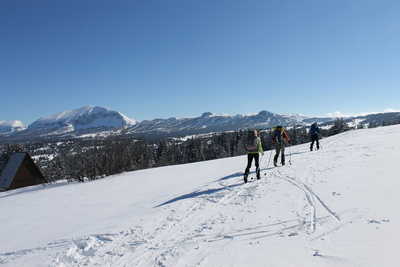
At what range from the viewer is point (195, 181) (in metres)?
11.2

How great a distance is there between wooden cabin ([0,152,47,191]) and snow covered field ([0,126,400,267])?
24.9 m

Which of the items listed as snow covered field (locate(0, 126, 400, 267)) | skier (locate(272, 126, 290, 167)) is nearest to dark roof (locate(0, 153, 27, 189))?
snow covered field (locate(0, 126, 400, 267))

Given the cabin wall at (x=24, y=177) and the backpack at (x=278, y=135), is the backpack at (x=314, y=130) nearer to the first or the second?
the backpack at (x=278, y=135)

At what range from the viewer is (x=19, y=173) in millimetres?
28938

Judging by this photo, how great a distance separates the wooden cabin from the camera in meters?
28.2

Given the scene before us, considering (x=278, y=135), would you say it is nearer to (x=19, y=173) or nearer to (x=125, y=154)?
(x=125, y=154)

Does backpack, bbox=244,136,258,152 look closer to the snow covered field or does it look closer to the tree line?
the tree line

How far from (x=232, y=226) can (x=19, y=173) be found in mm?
33133

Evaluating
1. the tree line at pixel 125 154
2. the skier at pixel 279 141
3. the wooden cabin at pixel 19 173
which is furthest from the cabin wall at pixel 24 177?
the skier at pixel 279 141

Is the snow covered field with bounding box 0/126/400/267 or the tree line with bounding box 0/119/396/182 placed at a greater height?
the snow covered field with bounding box 0/126/400/267

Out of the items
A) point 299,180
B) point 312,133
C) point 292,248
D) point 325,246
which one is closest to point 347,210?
point 325,246

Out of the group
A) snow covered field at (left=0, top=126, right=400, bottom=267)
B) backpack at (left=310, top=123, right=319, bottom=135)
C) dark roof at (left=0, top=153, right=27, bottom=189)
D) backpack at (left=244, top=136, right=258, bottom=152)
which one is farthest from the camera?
dark roof at (left=0, top=153, right=27, bottom=189)

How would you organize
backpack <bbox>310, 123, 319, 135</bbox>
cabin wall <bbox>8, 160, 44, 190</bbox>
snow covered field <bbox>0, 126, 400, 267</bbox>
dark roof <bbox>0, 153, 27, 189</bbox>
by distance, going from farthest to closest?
cabin wall <bbox>8, 160, 44, 190</bbox> < dark roof <bbox>0, 153, 27, 189</bbox> < backpack <bbox>310, 123, 319, 135</bbox> < snow covered field <bbox>0, 126, 400, 267</bbox>

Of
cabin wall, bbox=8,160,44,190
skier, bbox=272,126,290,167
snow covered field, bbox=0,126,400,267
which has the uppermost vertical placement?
skier, bbox=272,126,290,167
